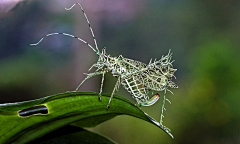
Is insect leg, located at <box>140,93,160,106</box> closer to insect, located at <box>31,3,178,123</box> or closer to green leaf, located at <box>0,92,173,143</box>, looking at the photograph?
insect, located at <box>31,3,178,123</box>

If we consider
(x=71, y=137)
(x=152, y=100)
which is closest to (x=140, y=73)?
(x=152, y=100)

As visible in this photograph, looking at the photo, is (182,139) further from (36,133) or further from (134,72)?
(36,133)

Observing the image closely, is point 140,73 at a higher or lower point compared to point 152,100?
higher

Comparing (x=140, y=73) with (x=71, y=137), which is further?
(x=140, y=73)

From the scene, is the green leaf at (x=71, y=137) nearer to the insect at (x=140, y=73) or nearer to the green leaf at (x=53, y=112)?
the green leaf at (x=53, y=112)

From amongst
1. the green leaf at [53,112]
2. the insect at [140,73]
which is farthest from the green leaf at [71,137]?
the insect at [140,73]

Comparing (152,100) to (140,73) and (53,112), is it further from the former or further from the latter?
(53,112)

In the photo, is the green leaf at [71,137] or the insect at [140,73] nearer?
the green leaf at [71,137]
